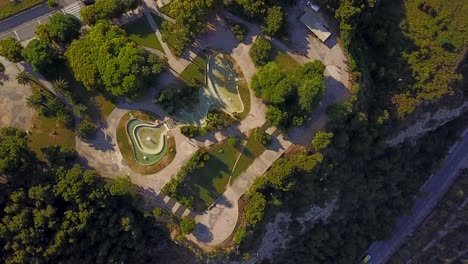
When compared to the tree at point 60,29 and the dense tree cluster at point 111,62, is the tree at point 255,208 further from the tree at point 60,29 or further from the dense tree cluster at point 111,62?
the tree at point 60,29

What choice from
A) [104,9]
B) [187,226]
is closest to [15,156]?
[104,9]

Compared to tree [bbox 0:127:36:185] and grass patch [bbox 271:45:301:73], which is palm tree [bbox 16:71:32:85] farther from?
grass patch [bbox 271:45:301:73]

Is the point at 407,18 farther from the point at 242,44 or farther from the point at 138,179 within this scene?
the point at 138,179

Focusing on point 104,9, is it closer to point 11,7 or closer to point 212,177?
point 11,7

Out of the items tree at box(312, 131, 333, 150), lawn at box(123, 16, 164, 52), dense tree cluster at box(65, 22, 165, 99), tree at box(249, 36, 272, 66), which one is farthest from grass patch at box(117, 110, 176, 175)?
tree at box(312, 131, 333, 150)

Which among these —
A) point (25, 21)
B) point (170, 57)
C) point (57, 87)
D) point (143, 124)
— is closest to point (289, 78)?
point (170, 57)
